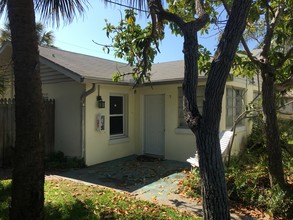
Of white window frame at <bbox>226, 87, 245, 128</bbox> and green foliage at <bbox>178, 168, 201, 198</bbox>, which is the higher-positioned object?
white window frame at <bbox>226, 87, 245, 128</bbox>

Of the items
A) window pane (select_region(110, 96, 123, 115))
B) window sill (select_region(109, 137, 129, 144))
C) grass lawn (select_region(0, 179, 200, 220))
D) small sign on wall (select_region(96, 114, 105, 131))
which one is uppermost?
window pane (select_region(110, 96, 123, 115))

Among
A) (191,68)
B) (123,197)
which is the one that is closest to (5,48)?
(123,197)

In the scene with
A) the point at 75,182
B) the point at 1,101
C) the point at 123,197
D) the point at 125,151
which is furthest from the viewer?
the point at 125,151

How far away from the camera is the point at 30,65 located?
3.14 meters

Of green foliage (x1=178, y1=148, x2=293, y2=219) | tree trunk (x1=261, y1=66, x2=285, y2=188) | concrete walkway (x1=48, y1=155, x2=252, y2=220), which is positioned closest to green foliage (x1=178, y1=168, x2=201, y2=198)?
green foliage (x1=178, y1=148, x2=293, y2=219)

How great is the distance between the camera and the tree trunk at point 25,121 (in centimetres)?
308

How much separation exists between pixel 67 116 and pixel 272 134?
6577 millimetres

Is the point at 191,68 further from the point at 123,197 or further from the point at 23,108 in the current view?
the point at 123,197

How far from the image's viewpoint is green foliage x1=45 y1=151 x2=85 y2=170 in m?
8.67

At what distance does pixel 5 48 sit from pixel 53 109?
11.2ft

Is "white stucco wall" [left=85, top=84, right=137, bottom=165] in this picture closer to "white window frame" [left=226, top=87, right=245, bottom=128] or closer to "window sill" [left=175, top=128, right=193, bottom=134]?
"window sill" [left=175, top=128, right=193, bottom=134]

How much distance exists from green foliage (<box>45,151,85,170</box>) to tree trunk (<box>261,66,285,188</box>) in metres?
5.69

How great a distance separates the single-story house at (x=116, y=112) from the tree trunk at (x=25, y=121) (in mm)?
4957

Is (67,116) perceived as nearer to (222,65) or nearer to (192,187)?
(192,187)
